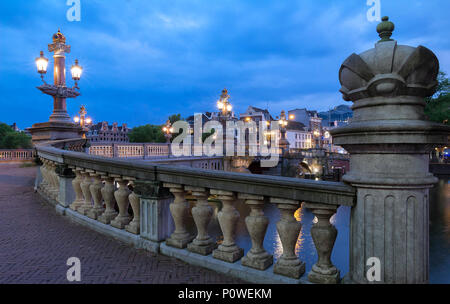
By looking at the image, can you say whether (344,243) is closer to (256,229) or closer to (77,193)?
(256,229)

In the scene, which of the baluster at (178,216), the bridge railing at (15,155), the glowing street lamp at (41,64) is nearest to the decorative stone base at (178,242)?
the baluster at (178,216)

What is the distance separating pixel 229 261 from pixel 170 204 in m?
1.12

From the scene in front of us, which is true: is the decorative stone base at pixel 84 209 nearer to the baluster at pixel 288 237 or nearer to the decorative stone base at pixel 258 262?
Answer: the decorative stone base at pixel 258 262

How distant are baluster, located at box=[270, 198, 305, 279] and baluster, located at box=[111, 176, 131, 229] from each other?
248 cm

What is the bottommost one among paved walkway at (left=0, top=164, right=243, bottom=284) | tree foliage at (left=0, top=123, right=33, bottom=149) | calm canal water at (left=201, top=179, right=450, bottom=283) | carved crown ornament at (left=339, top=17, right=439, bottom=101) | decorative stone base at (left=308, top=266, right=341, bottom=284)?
calm canal water at (left=201, top=179, right=450, bottom=283)

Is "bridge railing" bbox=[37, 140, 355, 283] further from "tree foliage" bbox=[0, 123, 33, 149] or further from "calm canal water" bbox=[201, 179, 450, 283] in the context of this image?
"tree foliage" bbox=[0, 123, 33, 149]

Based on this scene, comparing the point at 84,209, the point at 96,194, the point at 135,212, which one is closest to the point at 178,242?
the point at 135,212

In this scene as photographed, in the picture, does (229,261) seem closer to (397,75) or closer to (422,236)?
(422,236)

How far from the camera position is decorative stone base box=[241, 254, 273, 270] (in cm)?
305

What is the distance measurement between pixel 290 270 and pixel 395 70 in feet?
6.91

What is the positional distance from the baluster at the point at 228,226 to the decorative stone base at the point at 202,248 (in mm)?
169

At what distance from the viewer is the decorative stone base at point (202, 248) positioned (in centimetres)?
350

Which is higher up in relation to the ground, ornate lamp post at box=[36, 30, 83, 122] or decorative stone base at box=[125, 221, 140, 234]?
ornate lamp post at box=[36, 30, 83, 122]

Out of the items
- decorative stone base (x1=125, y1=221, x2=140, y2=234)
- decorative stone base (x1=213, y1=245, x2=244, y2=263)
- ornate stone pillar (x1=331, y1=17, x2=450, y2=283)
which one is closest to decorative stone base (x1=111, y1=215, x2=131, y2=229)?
decorative stone base (x1=125, y1=221, x2=140, y2=234)
